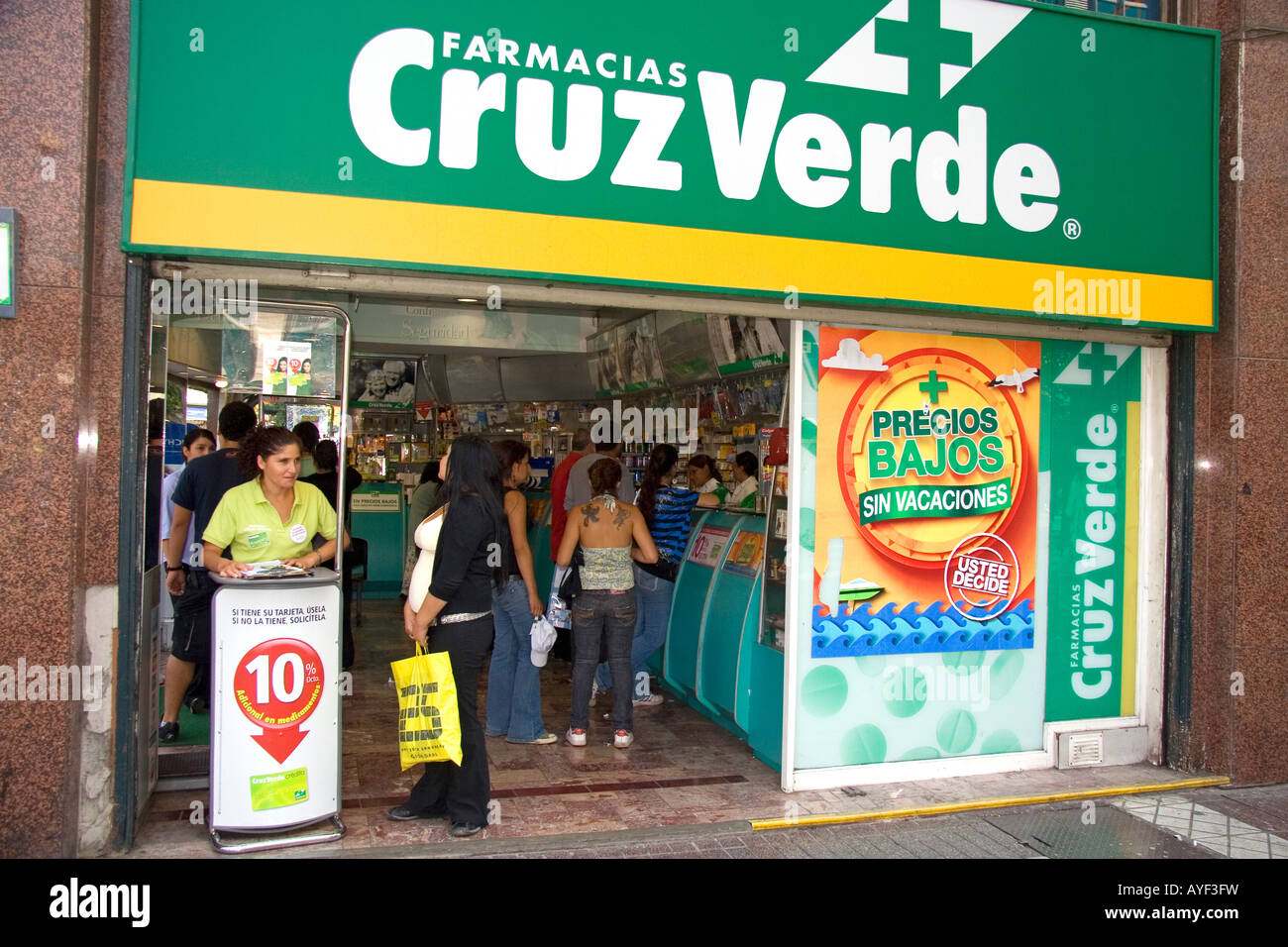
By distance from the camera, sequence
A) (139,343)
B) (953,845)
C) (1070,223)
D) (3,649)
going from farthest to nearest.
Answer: (1070,223)
(953,845)
(139,343)
(3,649)

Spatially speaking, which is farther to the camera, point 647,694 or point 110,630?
point 647,694

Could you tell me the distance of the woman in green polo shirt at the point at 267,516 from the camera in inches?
172

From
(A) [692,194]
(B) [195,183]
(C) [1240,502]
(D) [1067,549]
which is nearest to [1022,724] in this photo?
(D) [1067,549]

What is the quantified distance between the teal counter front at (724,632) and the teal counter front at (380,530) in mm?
4789

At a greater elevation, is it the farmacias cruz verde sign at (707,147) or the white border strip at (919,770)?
the farmacias cruz verde sign at (707,147)

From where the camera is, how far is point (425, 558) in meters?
4.47

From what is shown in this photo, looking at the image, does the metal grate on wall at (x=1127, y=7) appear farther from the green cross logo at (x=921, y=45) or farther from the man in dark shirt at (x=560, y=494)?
the man in dark shirt at (x=560, y=494)

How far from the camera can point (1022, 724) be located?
17.9ft

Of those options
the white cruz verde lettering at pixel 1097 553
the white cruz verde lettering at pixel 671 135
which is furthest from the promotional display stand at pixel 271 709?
the white cruz verde lettering at pixel 1097 553

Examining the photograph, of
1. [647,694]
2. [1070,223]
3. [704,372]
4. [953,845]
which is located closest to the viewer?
[953,845]

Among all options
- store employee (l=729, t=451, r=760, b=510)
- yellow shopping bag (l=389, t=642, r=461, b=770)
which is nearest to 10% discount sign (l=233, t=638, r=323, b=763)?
yellow shopping bag (l=389, t=642, r=461, b=770)

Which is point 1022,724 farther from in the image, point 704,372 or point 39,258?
point 39,258

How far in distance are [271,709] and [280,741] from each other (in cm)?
14

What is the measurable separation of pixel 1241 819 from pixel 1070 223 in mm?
3147
